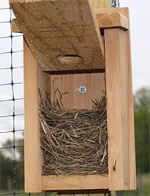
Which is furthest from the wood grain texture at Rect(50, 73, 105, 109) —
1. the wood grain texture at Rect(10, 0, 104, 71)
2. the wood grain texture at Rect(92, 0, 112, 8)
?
the wood grain texture at Rect(92, 0, 112, 8)

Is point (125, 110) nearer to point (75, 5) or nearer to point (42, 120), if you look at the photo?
point (42, 120)

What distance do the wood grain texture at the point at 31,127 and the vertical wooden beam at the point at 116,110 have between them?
239mm

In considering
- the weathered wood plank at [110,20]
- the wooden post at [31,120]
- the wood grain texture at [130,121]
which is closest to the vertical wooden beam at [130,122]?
the wood grain texture at [130,121]

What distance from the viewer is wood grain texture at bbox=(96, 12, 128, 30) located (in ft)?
7.75

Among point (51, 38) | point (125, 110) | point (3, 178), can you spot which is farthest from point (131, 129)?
point (3, 178)

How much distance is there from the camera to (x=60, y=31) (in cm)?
218

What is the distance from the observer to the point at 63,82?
105 inches

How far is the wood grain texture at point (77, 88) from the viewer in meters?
2.63

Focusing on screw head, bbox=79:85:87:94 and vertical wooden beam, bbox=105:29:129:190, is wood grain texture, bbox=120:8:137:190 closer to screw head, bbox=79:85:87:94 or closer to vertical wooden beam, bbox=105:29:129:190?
vertical wooden beam, bbox=105:29:129:190

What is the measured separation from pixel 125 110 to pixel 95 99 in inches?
7.4

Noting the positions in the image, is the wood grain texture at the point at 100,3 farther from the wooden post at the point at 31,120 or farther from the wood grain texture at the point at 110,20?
the wooden post at the point at 31,120

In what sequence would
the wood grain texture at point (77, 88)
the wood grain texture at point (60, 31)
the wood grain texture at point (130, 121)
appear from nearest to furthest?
the wood grain texture at point (60, 31)
the wood grain texture at point (130, 121)
the wood grain texture at point (77, 88)

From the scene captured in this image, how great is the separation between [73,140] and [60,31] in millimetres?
458

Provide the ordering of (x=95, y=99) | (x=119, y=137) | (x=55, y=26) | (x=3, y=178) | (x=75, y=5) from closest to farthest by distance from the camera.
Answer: (x=75, y=5), (x=55, y=26), (x=119, y=137), (x=95, y=99), (x=3, y=178)
